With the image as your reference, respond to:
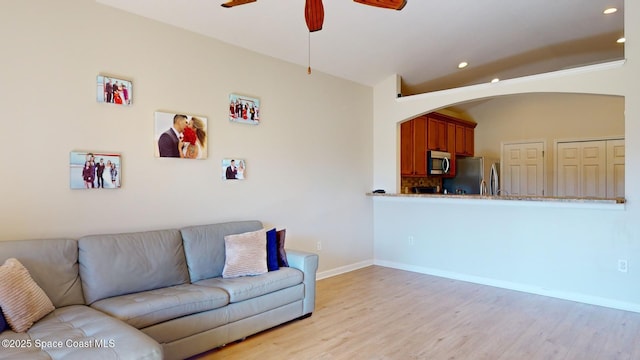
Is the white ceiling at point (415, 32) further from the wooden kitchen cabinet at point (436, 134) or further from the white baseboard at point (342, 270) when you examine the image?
the white baseboard at point (342, 270)

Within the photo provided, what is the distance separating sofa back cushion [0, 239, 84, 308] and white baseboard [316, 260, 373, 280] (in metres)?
2.83

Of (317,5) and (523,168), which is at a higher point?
(317,5)

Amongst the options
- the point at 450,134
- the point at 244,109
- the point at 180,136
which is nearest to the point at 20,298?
the point at 180,136

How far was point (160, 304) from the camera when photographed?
97.7 inches

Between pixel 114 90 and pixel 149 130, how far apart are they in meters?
→ 0.42

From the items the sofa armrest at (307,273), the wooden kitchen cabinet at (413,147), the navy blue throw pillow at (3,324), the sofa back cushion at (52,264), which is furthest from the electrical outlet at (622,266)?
the navy blue throw pillow at (3,324)

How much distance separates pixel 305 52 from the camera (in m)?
4.37

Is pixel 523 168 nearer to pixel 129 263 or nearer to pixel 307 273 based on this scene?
pixel 307 273

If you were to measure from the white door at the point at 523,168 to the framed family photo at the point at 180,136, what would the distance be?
236 inches

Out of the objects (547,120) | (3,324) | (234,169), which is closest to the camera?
(3,324)

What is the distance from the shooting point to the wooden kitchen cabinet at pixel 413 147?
5899mm

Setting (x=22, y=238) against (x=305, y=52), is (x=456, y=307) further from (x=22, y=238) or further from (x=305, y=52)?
(x=22, y=238)

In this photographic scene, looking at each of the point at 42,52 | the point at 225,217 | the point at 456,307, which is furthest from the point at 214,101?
the point at 456,307

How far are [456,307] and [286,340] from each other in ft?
5.86
